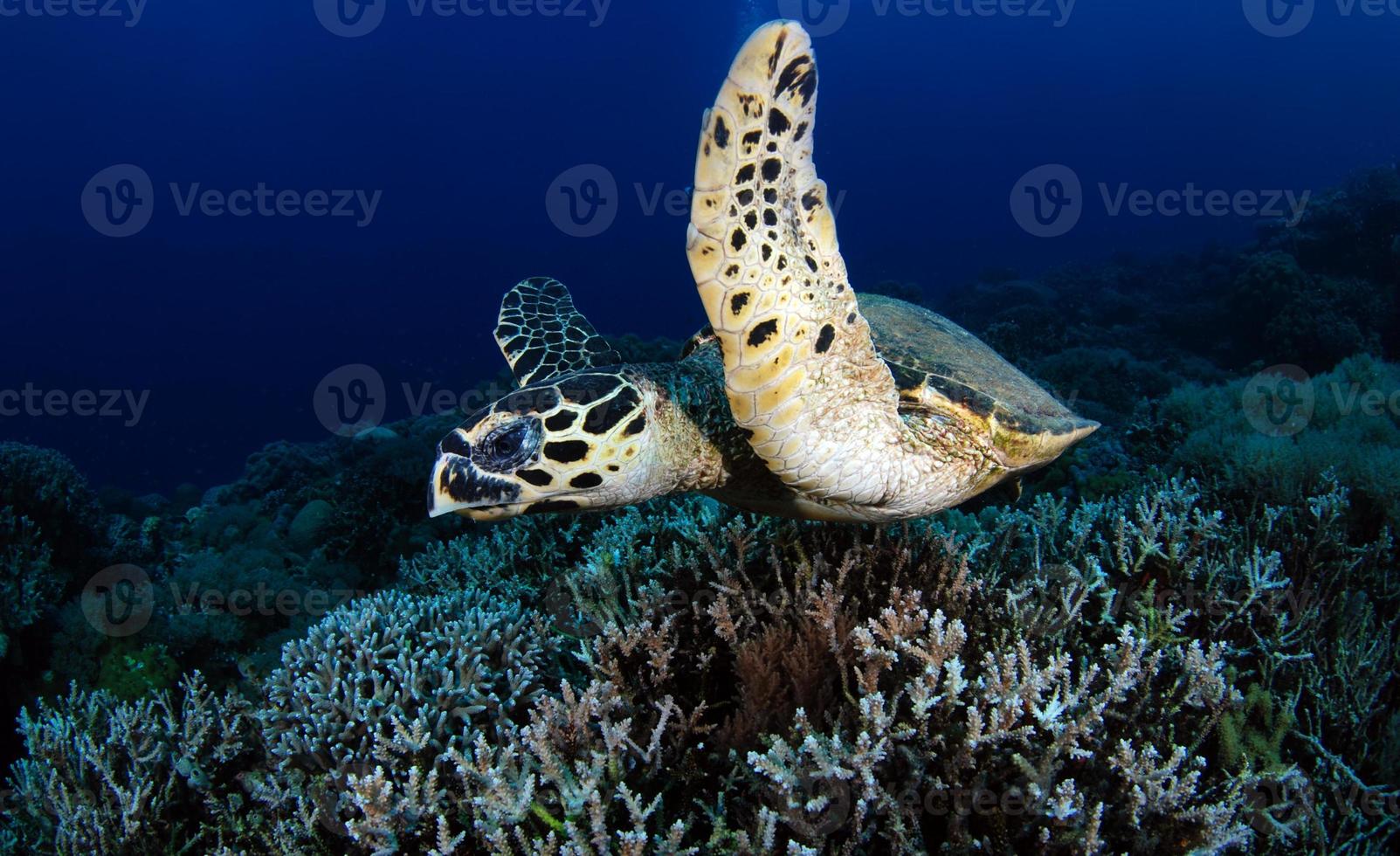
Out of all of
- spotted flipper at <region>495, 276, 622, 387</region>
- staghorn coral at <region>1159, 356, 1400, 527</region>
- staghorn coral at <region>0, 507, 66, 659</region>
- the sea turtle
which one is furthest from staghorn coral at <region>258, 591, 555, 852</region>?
staghorn coral at <region>1159, 356, 1400, 527</region>

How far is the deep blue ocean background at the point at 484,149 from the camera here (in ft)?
194

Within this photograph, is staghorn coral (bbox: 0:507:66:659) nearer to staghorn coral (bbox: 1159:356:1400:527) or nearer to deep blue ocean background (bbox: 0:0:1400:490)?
staghorn coral (bbox: 1159:356:1400:527)

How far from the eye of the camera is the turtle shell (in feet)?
8.50

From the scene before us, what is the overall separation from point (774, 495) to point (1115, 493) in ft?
10.9

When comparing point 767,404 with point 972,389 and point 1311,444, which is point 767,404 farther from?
point 1311,444

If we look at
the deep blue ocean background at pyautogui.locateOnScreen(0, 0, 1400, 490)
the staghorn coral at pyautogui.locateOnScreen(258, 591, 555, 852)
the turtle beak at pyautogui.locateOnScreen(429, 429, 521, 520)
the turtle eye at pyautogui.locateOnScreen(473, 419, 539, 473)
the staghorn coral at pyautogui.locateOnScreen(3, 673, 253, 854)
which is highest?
the deep blue ocean background at pyautogui.locateOnScreen(0, 0, 1400, 490)

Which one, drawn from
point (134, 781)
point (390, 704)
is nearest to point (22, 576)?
point (134, 781)

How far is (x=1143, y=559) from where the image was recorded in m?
2.60

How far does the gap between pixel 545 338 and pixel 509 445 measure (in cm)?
146

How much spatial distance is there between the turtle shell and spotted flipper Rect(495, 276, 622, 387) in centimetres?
133

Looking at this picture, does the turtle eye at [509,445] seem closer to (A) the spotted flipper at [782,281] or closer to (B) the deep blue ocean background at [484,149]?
(A) the spotted flipper at [782,281]

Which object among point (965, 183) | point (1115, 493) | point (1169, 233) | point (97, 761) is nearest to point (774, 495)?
point (97, 761)

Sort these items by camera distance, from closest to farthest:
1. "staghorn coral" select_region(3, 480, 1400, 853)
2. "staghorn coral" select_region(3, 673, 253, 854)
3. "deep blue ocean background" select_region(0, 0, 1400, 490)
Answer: "staghorn coral" select_region(3, 480, 1400, 853) → "staghorn coral" select_region(3, 673, 253, 854) → "deep blue ocean background" select_region(0, 0, 1400, 490)

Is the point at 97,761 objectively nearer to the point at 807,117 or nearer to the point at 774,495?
the point at 774,495
